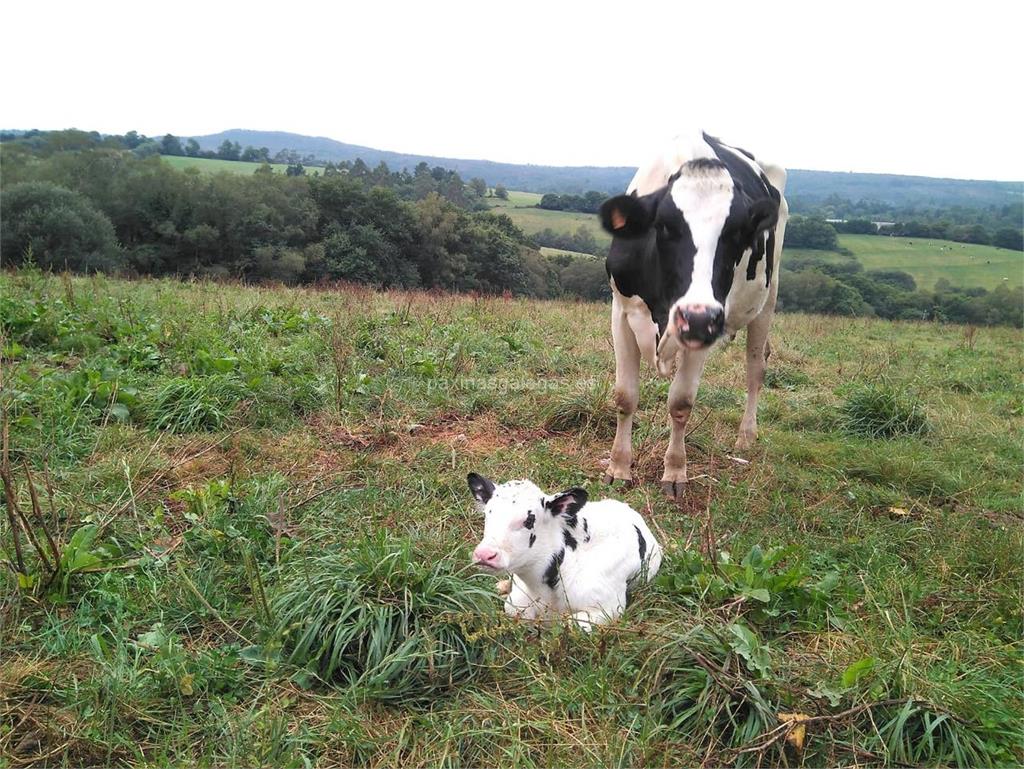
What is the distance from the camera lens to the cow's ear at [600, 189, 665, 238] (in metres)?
4.64

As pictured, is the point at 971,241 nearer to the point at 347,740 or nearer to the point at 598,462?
the point at 598,462

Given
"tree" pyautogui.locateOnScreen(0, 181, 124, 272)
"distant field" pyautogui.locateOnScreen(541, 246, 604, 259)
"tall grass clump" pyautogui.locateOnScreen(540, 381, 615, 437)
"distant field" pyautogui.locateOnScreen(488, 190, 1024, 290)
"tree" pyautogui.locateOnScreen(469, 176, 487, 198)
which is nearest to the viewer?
"tall grass clump" pyautogui.locateOnScreen(540, 381, 615, 437)

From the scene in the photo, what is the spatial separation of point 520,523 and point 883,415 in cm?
534

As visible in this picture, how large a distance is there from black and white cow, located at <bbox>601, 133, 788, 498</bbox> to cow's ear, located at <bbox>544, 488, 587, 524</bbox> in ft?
3.67

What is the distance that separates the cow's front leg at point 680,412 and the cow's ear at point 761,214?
1.17 m

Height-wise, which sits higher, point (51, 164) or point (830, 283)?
point (51, 164)

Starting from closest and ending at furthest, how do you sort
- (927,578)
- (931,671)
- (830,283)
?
(931,671) → (927,578) → (830,283)

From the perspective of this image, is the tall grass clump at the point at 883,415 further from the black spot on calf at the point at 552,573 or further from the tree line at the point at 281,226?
the tree line at the point at 281,226

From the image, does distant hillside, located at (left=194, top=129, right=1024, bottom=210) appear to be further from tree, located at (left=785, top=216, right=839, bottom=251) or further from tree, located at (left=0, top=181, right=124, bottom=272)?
tree, located at (left=0, top=181, right=124, bottom=272)

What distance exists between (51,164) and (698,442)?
43763mm

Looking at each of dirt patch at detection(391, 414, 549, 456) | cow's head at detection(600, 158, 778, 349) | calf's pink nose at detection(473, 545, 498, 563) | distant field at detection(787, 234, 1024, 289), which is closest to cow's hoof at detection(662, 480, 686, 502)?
dirt patch at detection(391, 414, 549, 456)

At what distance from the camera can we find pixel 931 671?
2.85 m

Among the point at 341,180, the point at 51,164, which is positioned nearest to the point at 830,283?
the point at 341,180

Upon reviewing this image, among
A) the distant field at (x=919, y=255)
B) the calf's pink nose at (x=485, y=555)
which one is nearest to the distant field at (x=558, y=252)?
the distant field at (x=919, y=255)
